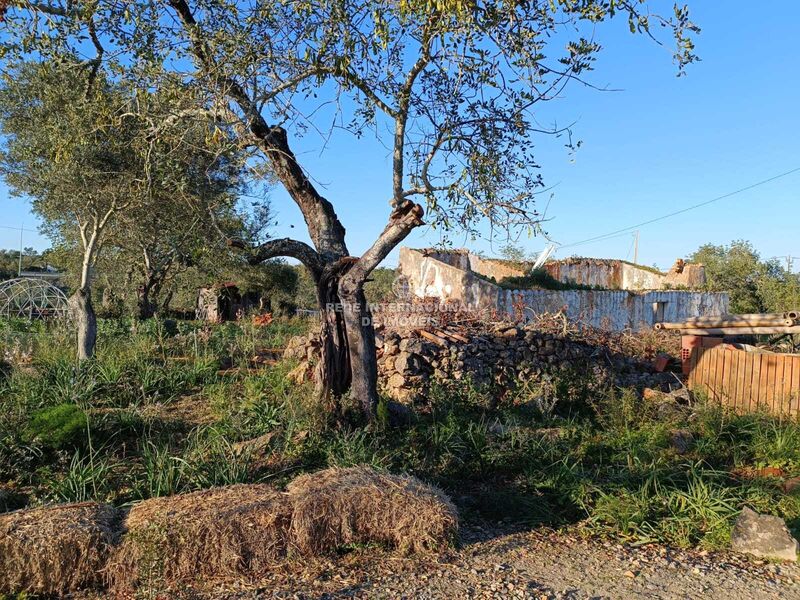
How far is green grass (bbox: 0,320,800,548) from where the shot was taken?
495 cm

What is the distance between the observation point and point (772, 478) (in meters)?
5.82

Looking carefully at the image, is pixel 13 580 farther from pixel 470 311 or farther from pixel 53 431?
pixel 470 311

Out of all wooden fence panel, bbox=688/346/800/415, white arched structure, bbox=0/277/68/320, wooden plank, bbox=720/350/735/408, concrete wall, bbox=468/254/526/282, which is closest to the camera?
wooden fence panel, bbox=688/346/800/415

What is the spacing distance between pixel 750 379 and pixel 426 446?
5496mm

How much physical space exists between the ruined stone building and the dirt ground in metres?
7.88

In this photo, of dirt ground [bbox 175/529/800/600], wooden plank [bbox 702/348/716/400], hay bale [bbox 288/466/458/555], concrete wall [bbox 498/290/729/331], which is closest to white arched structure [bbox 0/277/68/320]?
concrete wall [bbox 498/290/729/331]

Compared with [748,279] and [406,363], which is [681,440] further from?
[748,279]

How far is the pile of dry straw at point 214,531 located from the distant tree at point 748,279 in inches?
889

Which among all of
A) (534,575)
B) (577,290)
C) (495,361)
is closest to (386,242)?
(534,575)

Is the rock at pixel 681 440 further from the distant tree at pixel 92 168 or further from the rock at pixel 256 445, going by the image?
the distant tree at pixel 92 168

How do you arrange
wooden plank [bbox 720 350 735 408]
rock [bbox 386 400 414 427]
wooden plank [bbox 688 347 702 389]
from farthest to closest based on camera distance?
wooden plank [bbox 688 347 702 389], wooden plank [bbox 720 350 735 408], rock [bbox 386 400 414 427]

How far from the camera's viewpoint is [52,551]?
3.58m

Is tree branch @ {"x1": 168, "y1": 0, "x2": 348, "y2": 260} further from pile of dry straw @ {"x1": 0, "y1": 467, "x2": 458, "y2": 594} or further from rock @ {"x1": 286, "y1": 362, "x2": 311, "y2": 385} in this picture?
pile of dry straw @ {"x1": 0, "y1": 467, "x2": 458, "y2": 594}

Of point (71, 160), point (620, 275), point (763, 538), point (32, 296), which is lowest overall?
point (763, 538)
